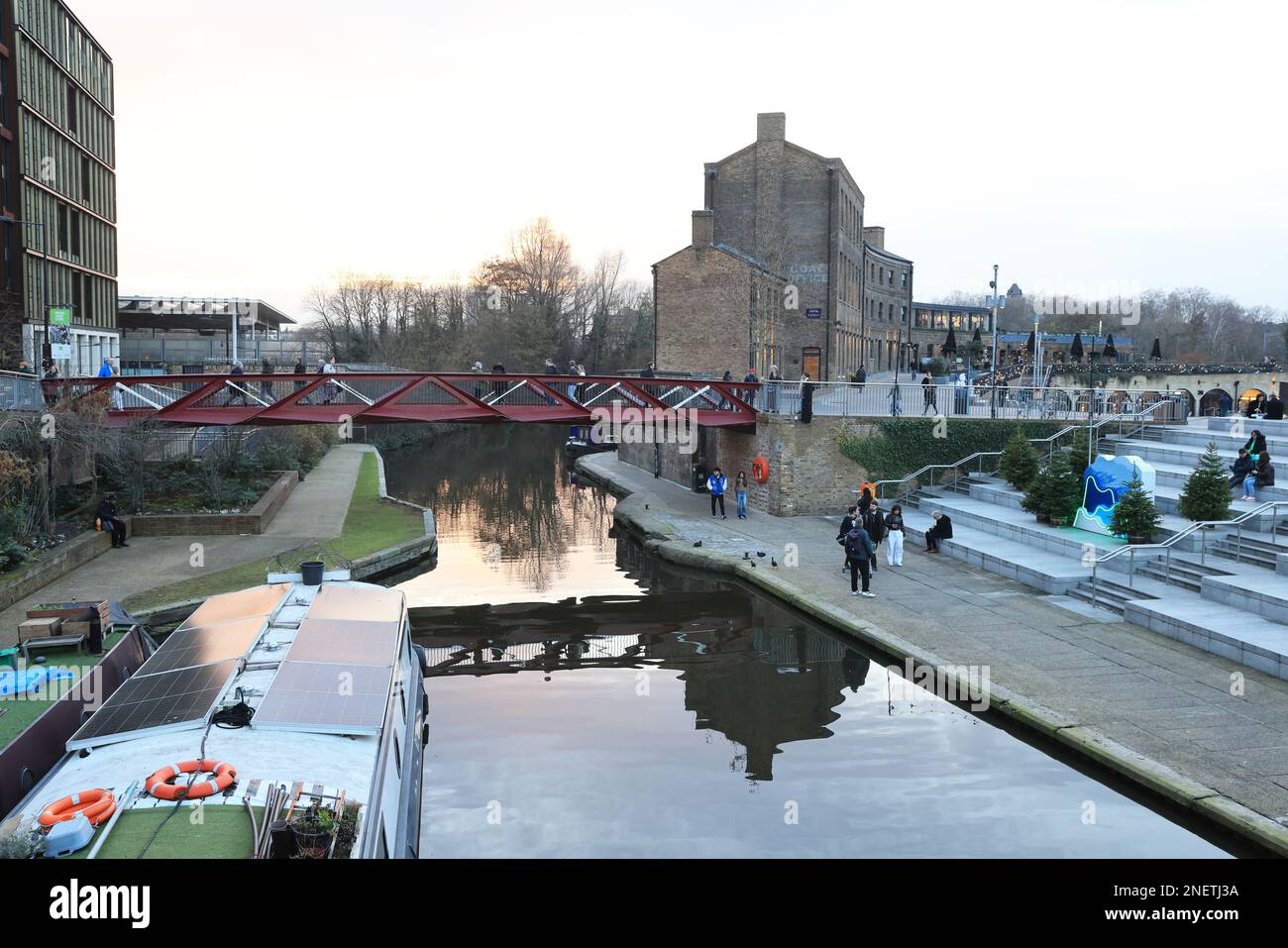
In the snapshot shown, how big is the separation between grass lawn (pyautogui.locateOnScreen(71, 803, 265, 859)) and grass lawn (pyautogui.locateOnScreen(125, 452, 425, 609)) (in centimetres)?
1224

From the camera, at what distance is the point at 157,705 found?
10.0 meters

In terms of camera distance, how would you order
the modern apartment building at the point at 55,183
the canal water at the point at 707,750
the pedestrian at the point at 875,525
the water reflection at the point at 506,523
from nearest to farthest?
the canal water at the point at 707,750
the pedestrian at the point at 875,525
the water reflection at the point at 506,523
the modern apartment building at the point at 55,183

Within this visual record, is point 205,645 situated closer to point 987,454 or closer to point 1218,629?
point 1218,629

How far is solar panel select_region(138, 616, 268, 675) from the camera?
1134 centimetres

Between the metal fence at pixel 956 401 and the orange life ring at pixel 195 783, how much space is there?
79.2ft

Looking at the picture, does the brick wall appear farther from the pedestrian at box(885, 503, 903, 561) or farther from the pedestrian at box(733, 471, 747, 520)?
the pedestrian at box(885, 503, 903, 561)

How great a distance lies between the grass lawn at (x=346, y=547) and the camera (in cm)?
1984

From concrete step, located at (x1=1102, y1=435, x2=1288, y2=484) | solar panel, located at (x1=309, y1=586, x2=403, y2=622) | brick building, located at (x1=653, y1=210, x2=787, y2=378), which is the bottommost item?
solar panel, located at (x1=309, y1=586, x2=403, y2=622)

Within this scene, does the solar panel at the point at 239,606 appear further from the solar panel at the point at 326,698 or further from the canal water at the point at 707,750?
the canal water at the point at 707,750

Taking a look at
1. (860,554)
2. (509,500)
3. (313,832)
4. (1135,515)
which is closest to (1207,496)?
(1135,515)

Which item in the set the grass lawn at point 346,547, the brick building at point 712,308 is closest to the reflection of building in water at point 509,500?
the grass lawn at point 346,547

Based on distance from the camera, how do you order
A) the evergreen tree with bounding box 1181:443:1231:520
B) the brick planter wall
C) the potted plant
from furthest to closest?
1. the brick planter wall
2. the evergreen tree with bounding box 1181:443:1231:520
3. the potted plant

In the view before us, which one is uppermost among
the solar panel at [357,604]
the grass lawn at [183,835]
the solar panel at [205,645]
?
the solar panel at [357,604]

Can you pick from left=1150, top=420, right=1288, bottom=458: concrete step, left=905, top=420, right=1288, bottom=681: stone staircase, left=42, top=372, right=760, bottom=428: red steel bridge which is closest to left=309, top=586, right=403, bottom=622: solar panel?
left=42, top=372, right=760, bottom=428: red steel bridge
